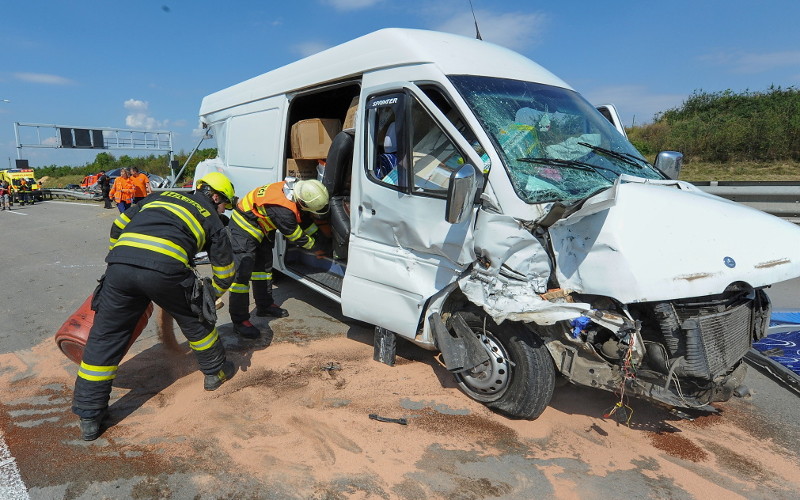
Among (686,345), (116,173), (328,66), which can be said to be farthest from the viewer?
(116,173)

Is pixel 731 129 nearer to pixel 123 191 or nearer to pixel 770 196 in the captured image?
pixel 770 196

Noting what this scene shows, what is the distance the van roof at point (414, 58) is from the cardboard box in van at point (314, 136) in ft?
1.27

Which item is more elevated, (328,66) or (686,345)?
(328,66)

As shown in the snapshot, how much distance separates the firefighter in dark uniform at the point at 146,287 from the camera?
309cm

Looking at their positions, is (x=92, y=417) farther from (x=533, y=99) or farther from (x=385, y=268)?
(x=533, y=99)

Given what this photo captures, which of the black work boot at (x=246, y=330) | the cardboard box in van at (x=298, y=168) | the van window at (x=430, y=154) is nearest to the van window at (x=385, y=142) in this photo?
the van window at (x=430, y=154)

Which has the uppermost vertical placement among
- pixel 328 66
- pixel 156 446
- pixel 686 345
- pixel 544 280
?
pixel 328 66

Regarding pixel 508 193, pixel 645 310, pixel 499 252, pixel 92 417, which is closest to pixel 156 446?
pixel 92 417

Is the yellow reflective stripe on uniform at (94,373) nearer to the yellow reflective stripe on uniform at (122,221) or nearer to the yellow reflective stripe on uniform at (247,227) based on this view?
the yellow reflective stripe on uniform at (122,221)

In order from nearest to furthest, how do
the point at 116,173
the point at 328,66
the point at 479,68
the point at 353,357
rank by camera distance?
the point at 479,68
the point at 353,357
the point at 328,66
the point at 116,173

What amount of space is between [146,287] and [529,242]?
7.77 ft

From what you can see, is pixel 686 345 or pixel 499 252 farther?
pixel 499 252

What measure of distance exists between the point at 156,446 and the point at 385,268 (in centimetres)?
186

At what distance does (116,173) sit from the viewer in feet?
79.3
